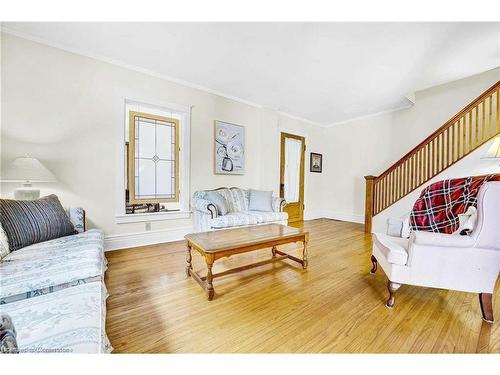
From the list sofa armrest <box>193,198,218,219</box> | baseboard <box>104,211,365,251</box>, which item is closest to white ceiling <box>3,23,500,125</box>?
sofa armrest <box>193,198,218,219</box>

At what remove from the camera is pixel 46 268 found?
4.35ft

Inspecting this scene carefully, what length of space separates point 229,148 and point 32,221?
281 cm

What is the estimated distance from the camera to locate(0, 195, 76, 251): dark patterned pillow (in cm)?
167

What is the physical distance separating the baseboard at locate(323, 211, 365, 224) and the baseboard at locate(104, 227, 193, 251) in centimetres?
379

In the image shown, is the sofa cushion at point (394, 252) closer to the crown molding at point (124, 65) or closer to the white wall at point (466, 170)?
the white wall at point (466, 170)

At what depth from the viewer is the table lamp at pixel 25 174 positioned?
1.93 meters

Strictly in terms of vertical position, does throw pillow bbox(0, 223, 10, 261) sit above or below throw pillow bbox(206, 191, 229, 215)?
below

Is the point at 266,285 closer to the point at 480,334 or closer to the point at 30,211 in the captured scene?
the point at 480,334

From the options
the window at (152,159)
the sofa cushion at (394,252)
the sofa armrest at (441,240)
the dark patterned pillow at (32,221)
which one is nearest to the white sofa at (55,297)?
the dark patterned pillow at (32,221)

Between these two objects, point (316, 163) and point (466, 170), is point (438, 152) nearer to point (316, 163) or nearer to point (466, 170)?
point (466, 170)

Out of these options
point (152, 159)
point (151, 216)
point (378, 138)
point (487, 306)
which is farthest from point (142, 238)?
point (378, 138)

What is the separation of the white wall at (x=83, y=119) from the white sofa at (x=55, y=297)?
1.17 meters

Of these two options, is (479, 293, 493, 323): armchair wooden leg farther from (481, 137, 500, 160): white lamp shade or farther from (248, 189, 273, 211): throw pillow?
(248, 189, 273, 211): throw pillow

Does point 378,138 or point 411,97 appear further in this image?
point 378,138
